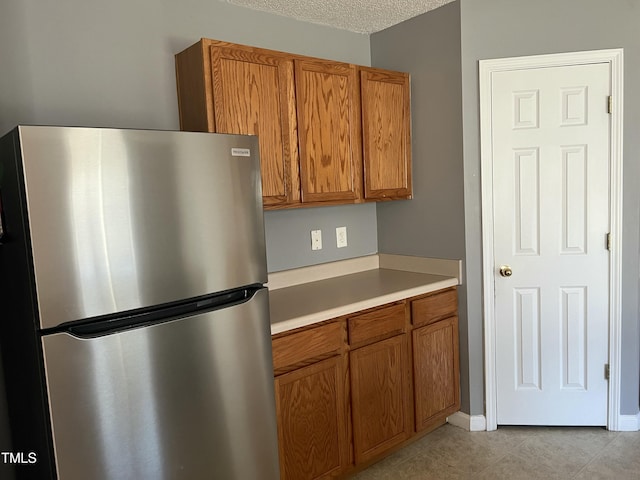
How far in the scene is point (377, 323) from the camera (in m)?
2.42

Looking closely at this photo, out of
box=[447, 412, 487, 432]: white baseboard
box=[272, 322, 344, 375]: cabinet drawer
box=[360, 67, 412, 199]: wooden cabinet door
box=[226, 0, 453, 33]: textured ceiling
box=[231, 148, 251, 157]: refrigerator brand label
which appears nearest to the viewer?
box=[231, 148, 251, 157]: refrigerator brand label

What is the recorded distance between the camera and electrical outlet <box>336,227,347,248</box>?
120 inches

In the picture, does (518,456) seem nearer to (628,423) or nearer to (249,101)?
(628,423)

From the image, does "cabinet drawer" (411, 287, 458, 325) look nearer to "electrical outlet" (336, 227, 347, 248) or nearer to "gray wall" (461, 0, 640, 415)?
"gray wall" (461, 0, 640, 415)

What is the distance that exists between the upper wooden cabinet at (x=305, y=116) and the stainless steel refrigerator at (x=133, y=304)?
1.71ft

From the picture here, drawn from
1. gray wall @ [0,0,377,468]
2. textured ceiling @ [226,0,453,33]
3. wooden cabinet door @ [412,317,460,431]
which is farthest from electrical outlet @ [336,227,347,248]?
textured ceiling @ [226,0,453,33]

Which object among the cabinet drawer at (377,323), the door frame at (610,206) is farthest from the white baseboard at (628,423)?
the cabinet drawer at (377,323)

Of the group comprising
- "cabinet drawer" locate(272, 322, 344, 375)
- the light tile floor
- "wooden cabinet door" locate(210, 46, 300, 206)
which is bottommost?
the light tile floor

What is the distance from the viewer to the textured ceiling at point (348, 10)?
2.56 metres

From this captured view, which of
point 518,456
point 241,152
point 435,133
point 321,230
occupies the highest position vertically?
point 435,133

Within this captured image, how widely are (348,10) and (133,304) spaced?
204cm

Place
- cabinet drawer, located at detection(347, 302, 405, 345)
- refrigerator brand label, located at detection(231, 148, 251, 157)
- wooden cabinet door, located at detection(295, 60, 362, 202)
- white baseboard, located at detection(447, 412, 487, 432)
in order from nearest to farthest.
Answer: refrigerator brand label, located at detection(231, 148, 251, 157), cabinet drawer, located at detection(347, 302, 405, 345), wooden cabinet door, located at detection(295, 60, 362, 202), white baseboard, located at detection(447, 412, 487, 432)

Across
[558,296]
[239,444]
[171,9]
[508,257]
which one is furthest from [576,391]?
[171,9]

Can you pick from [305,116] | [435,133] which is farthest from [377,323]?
[435,133]
